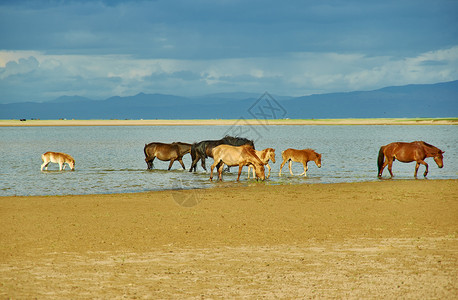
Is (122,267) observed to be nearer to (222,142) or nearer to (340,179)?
(340,179)

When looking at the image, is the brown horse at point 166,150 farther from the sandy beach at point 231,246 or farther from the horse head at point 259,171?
the sandy beach at point 231,246

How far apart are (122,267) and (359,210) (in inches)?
283

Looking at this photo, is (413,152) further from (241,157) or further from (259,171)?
(241,157)

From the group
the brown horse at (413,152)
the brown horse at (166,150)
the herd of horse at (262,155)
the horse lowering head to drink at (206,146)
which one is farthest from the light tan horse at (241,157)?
the brown horse at (166,150)

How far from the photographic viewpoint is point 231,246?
9.74 metres

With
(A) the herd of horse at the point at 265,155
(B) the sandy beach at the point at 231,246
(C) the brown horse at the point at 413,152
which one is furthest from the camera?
(C) the brown horse at the point at 413,152

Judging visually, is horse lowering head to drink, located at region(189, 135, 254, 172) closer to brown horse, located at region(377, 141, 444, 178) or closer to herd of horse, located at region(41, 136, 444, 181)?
herd of horse, located at region(41, 136, 444, 181)

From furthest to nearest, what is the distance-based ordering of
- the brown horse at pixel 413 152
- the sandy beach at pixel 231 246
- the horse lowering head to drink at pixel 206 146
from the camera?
the horse lowering head to drink at pixel 206 146, the brown horse at pixel 413 152, the sandy beach at pixel 231 246

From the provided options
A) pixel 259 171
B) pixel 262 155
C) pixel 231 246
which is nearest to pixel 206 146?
pixel 262 155

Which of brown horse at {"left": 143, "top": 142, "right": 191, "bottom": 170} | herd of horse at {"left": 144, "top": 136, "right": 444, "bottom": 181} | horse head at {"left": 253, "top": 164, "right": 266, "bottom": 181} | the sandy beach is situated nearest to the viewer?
the sandy beach

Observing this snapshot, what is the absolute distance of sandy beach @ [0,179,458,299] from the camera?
7.25 m

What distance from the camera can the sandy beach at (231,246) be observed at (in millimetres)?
7246

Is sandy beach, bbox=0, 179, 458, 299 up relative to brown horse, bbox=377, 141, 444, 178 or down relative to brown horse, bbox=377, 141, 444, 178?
down

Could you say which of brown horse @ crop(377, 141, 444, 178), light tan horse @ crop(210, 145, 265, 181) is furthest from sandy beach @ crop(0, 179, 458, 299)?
brown horse @ crop(377, 141, 444, 178)
